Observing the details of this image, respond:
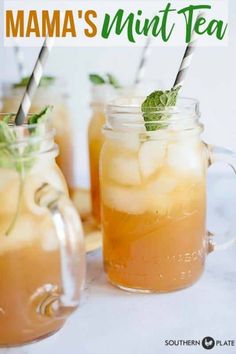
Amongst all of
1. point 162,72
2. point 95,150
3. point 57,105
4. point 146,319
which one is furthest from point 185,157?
point 162,72

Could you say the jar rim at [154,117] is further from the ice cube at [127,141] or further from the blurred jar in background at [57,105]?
the blurred jar in background at [57,105]

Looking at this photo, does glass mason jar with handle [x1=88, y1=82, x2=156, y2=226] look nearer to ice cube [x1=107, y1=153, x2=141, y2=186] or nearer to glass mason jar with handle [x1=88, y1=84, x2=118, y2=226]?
glass mason jar with handle [x1=88, y1=84, x2=118, y2=226]

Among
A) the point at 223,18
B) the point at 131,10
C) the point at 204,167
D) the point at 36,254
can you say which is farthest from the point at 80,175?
the point at 36,254

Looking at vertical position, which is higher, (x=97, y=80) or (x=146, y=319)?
(x=97, y=80)

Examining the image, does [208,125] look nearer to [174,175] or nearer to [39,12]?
[39,12]

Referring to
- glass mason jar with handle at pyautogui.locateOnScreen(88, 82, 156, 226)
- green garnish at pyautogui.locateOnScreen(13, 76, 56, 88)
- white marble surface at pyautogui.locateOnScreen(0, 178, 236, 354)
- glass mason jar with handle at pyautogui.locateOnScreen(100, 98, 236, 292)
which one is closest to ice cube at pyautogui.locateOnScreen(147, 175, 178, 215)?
glass mason jar with handle at pyautogui.locateOnScreen(100, 98, 236, 292)

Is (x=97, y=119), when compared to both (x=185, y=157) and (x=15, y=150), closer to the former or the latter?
(x=185, y=157)

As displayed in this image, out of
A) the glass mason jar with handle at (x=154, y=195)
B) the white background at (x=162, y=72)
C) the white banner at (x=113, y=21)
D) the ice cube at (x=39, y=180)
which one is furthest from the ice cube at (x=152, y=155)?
the white background at (x=162, y=72)
